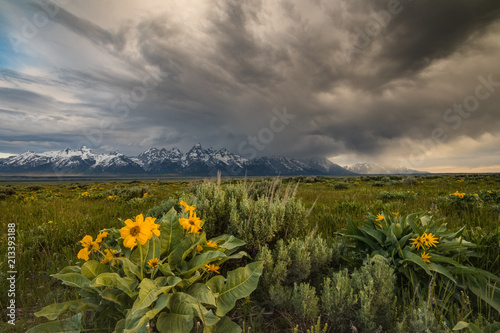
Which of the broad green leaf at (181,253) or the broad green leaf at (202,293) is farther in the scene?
the broad green leaf at (181,253)

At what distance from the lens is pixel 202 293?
6.37 ft

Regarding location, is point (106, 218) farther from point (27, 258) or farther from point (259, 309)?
point (259, 309)

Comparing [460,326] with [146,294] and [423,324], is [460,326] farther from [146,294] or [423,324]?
[146,294]

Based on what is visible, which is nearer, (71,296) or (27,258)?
(71,296)

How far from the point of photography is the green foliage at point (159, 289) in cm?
178

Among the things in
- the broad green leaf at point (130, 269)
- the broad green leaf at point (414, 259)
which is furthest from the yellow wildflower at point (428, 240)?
the broad green leaf at point (130, 269)

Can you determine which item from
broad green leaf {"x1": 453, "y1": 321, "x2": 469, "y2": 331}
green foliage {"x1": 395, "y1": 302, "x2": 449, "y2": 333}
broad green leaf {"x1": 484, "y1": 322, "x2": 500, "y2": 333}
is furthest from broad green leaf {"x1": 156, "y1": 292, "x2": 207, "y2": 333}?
broad green leaf {"x1": 484, "y1": 322, "x2": 500, "y2": 333}

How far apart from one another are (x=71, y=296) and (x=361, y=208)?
7.08 m

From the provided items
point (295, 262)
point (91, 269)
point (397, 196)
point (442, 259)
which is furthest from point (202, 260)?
point (397, 196)

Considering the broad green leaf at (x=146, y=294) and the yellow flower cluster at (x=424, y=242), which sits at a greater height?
the yellow flower cluster at (x=424, y=242)

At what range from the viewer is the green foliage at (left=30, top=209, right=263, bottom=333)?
5.85ft

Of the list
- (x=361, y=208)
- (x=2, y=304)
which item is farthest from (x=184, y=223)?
(x=361, y=208)

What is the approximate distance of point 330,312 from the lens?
2.22 metres

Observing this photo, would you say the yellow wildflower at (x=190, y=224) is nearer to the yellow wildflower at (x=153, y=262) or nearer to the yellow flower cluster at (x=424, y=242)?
the yellow wildflower at (x=153, y=262)
